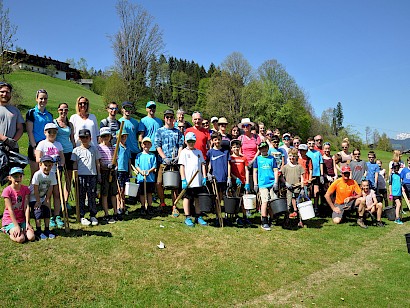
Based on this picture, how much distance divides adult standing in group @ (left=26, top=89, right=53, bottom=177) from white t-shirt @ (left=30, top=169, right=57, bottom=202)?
80 centimetres

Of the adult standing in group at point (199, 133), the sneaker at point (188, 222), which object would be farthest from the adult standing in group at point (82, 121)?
the sneaker at point (188, 222)

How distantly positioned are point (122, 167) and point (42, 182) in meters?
2.26

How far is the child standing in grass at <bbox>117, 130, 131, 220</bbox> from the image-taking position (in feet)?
27.7

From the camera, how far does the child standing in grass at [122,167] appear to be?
8.45m

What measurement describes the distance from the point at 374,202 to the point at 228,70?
48397mm

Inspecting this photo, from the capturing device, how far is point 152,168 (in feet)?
28.8

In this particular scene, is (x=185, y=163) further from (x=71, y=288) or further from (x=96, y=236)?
(x=71, y=288)

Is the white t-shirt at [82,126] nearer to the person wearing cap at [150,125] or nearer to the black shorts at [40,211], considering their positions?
the person wearing cap at [150,125]

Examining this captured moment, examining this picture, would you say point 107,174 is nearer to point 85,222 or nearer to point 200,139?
point 85,222

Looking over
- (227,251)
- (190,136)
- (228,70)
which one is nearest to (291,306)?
(227,251)

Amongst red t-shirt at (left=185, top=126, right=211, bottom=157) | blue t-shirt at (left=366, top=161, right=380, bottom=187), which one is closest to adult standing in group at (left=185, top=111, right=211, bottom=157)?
red t-shirt at (left=185, top=126, right=211, bottom=157)

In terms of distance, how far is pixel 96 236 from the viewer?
6699 millimetres

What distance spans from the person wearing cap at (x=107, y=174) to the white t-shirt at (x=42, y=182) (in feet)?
4.06

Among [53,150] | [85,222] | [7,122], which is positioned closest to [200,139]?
[85,222]
